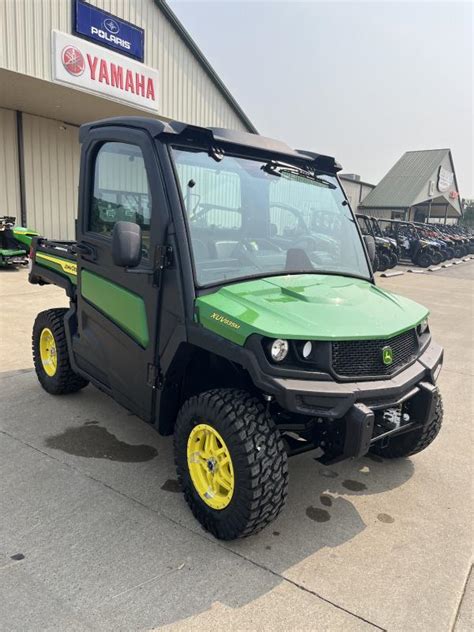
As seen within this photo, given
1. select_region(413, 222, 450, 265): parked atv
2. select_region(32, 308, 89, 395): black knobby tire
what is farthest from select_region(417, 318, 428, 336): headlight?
select_region(413, 222, 450, 265): parked atv

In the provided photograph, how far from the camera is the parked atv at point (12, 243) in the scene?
11086 mm

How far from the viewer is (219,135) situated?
2883mm

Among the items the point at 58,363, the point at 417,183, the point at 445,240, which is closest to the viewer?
the point at 58,363

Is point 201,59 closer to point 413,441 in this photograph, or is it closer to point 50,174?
point 50,174

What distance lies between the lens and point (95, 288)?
347cm

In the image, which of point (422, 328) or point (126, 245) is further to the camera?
point (422, 328)

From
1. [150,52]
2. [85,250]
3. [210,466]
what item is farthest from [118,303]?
[150,52]

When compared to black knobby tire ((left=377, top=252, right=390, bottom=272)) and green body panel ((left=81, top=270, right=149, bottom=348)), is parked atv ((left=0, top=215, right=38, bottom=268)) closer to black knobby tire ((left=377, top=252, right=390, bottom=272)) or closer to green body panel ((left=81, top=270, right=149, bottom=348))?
green body panel ((left=81, top=270, right=149, bottom=348))

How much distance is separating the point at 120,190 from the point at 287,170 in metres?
1.08

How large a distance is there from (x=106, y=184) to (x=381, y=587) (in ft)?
9.28

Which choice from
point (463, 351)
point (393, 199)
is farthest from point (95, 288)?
point (393, 199)

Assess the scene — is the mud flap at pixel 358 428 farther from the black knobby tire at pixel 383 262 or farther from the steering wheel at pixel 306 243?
the black knobby tire at pixel 383 262

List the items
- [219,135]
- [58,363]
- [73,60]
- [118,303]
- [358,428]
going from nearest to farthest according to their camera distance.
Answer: [358,428] < [219,135] < [118,303] < [58,363] < [73,60]

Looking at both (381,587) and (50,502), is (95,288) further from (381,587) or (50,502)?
(381,587)
